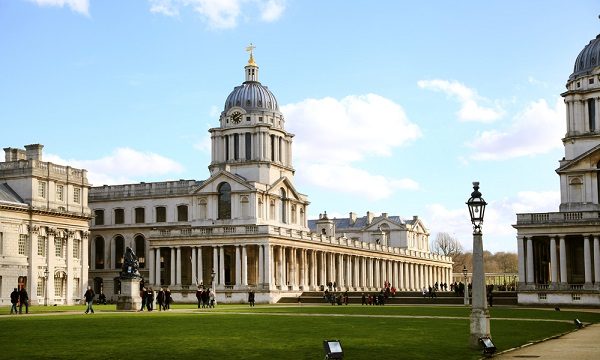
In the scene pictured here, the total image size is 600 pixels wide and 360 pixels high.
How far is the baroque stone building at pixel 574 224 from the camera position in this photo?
7962cm

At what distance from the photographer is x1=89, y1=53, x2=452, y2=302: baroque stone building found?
317ft

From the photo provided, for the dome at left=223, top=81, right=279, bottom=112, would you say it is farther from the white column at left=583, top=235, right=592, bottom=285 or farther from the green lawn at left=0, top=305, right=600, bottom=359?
the green lawn at left=0, top=305, right=600, bottom=359

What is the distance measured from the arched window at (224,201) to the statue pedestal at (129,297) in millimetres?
43310

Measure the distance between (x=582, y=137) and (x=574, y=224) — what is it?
38.3ft

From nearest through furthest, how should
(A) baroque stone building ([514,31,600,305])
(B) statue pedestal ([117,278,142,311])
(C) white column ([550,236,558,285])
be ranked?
(B) statue pedestal ([117,278,142,311]) → (A) baroque stone building ([514,31,600,305]) → (C) white column ([550,236,558,285])

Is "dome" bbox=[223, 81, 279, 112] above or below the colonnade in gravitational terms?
above

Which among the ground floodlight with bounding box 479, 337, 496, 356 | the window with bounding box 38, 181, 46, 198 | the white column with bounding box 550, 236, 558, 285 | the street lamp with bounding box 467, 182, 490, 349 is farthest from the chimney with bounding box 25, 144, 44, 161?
the ground floodlight with bounding box 479, 337, 496, 356

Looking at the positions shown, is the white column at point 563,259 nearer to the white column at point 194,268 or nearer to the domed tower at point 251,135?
the domed tower at point 251,135

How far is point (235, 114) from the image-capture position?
10856 cm

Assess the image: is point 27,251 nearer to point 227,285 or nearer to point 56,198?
point 56,198

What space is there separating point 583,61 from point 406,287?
59.8 m

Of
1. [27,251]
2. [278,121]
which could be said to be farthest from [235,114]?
[27,251]

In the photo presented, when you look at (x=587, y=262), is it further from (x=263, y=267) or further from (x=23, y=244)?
(x=23, y=244)

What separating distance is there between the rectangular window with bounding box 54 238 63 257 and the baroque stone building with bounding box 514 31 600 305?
149 feet
